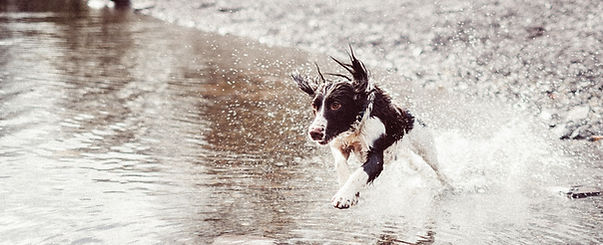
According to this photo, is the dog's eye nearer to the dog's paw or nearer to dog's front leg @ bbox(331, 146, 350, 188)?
dog's front leg @ bbox(331, 146, 350, 188)

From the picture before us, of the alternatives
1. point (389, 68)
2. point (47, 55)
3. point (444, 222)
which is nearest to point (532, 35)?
point (389, 68)

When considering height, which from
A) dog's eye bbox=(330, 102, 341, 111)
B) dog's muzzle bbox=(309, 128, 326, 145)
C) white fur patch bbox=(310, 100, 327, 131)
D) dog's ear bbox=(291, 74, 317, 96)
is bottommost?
dog's muzzle bbox=(309, 128, 326, 145)

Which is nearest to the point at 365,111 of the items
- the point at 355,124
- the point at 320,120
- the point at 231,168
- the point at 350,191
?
the point at 355,124

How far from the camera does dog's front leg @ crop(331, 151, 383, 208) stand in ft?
15.1

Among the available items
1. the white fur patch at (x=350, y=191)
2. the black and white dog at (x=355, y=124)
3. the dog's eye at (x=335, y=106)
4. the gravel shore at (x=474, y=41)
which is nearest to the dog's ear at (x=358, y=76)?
the black and white dog at (x=355, y=124)

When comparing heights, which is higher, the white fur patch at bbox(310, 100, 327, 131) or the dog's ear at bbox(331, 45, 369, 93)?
the dog's ear at bbox(331, 45, 369, 93)

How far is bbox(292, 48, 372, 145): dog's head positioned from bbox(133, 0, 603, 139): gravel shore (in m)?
2.63

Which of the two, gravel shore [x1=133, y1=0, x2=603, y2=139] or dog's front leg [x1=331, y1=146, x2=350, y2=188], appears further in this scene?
gravel shore [x1=133, y1=0, x2=603, y2=139]

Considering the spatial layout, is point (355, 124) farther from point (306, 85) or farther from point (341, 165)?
point (306, 85)

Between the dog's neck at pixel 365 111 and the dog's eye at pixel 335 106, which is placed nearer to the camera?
the dog's eye at pixel 335 106

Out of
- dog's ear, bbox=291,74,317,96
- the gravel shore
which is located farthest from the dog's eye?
the gravel shore

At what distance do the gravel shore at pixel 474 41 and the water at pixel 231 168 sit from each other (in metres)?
0.51

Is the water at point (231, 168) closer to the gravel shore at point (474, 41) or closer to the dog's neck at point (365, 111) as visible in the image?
the gravel shore at point (474, 41)

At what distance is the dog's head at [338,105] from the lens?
15.4 ft
